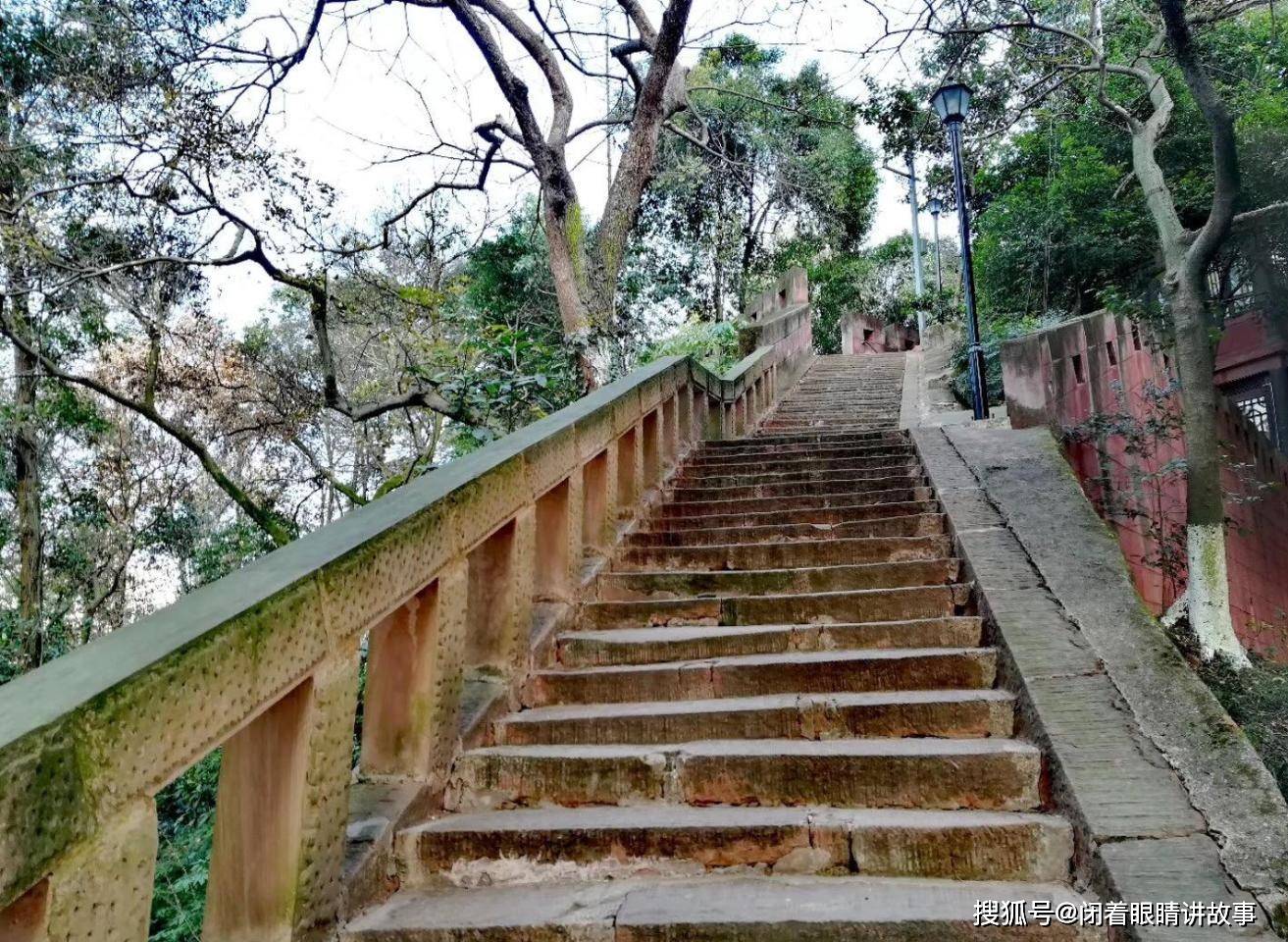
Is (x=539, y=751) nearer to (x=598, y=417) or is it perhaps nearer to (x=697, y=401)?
(x=598, y=417)

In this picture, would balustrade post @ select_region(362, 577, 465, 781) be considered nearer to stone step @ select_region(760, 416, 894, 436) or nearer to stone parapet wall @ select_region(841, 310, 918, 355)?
stone step @ select_region(760, 416, 894, 436)

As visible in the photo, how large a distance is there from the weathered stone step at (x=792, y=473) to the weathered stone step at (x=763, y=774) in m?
3.35

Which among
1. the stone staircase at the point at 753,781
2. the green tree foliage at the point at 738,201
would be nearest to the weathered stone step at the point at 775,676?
the stone staircase at the point at 753,781

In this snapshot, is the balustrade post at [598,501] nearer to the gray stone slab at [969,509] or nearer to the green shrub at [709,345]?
the gray stone slab at [969,509]

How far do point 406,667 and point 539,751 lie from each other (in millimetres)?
555

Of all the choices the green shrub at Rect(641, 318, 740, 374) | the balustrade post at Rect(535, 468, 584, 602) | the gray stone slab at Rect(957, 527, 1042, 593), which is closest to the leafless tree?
the gray stone slab at Rect(957, 527, 1042, 593)

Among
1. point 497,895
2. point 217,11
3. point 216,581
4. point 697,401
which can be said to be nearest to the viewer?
point 216,581

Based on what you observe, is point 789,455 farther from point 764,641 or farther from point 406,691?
point 406,691

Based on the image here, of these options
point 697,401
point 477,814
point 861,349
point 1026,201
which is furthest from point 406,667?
point 861,349

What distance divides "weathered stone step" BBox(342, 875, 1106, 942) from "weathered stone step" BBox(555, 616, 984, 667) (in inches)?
50.4

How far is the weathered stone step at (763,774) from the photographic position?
2.61 m

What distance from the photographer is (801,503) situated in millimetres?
5672

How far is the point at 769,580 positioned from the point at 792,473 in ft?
6.79

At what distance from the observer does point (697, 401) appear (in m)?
7.83
